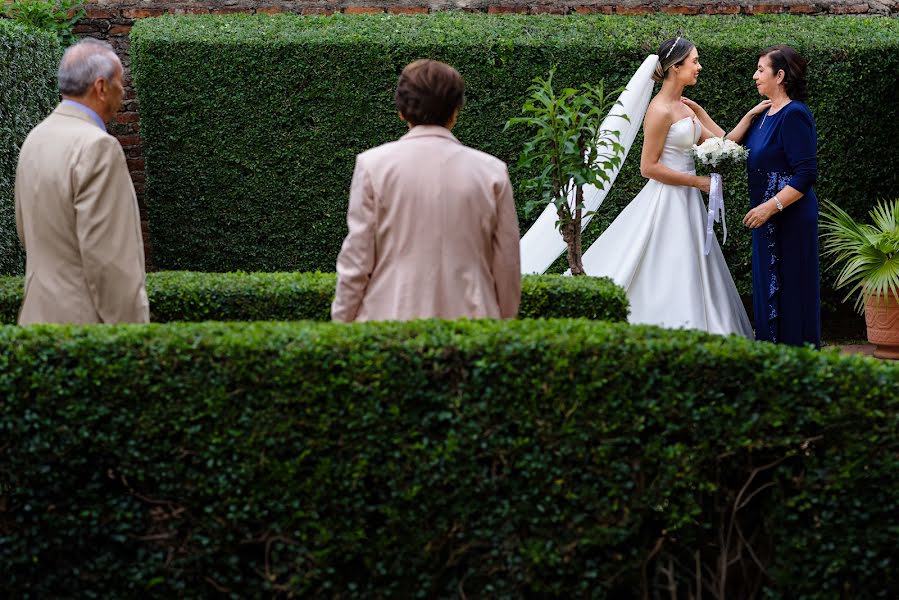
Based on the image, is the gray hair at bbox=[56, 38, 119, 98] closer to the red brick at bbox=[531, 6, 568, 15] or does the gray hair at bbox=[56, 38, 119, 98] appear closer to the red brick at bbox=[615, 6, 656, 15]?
the red brick at bbox=[531, 6, 568, 15]

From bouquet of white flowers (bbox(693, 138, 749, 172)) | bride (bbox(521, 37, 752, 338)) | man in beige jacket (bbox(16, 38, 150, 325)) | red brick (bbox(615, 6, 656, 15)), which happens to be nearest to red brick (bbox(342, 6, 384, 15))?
red brick (bbox(615, 6, 656, 15))

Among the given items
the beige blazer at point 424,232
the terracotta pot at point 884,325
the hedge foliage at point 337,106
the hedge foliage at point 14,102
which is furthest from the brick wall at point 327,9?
the beige blazer at point 424,232

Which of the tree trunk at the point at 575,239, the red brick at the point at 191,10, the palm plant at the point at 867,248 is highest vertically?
the red brick at the point at 191,10

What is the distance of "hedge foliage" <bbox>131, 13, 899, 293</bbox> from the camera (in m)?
9.05

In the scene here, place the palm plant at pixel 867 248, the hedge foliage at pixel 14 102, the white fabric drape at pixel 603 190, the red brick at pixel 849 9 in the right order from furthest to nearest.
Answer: the red brick at pixel 849 9, the palm plant at pixel 867 248, the hedge foliage at pixel 14 102, the white fabric drape at pixel 603 190

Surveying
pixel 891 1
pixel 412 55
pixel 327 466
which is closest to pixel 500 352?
pixel 327 466

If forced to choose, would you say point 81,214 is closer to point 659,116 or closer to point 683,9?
point 659,116

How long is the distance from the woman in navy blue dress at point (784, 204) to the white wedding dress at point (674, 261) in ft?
0.78

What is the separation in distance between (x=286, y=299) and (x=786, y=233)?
10.2ft

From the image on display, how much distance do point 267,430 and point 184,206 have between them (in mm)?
6417

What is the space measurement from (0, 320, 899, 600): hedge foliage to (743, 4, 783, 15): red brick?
7.96 metres

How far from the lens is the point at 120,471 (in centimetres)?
332

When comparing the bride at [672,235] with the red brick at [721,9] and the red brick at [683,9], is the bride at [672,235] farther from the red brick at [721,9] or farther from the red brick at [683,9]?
the red brick at [721,9]

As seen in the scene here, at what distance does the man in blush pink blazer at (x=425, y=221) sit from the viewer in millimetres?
3721
